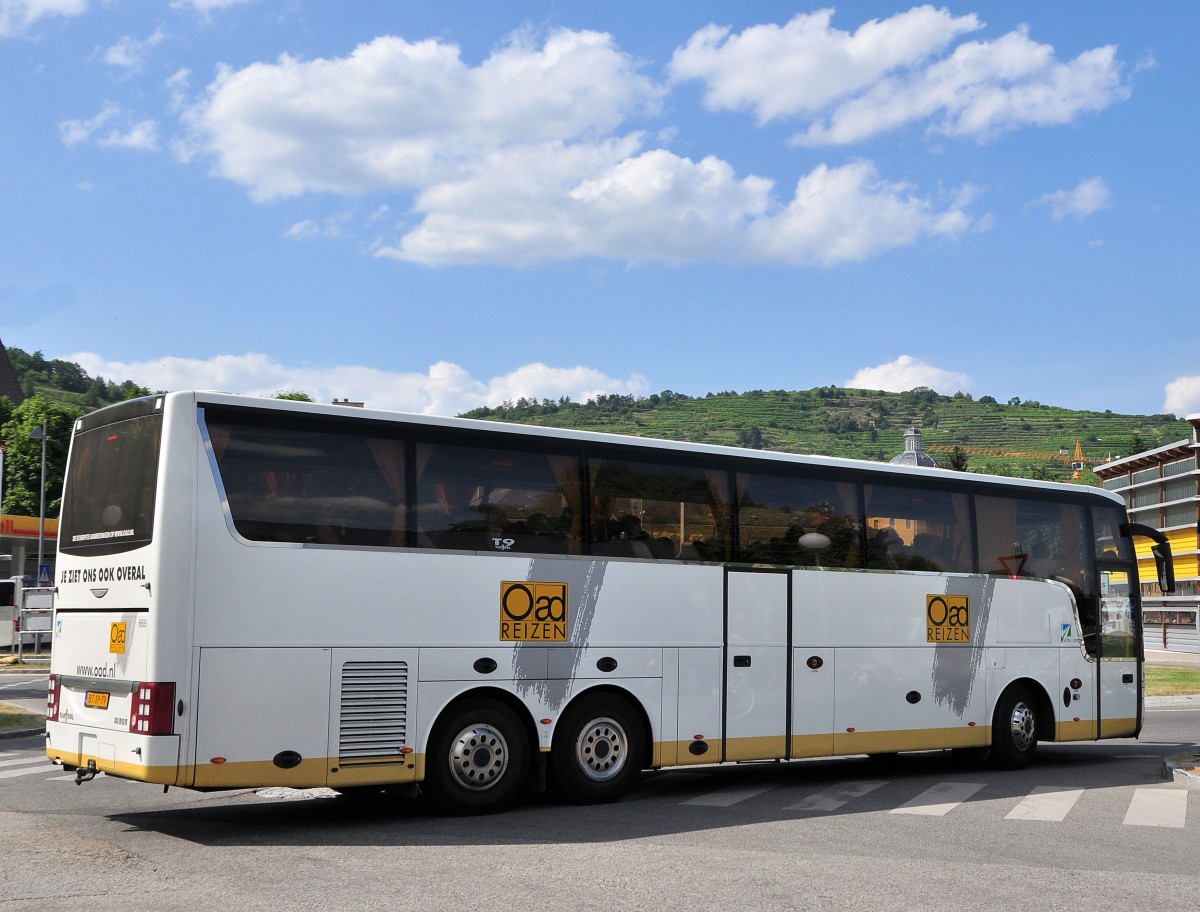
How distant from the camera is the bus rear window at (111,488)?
1030 centimetres

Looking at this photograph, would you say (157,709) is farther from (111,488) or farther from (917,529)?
(917,529)

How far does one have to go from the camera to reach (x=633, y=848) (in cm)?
965

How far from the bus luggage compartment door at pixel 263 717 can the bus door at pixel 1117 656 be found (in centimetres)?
1088

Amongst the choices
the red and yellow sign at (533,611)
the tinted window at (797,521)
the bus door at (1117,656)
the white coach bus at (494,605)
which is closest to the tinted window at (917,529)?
the white coach bus at (494,605)

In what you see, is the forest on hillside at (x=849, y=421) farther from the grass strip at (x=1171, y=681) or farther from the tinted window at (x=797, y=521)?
the tinted window at (x=797, y=521)

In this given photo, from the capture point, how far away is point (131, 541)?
10352 millimetres

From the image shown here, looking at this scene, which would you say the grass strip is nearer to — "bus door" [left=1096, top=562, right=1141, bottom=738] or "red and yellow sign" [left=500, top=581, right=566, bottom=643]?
"bus door" [left=1096, top=562, right=1141, bottom=738]

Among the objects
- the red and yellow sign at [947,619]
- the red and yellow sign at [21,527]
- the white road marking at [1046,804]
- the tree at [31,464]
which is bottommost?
the white road marking at [1046,804]

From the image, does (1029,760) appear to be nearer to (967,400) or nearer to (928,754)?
(928,754)

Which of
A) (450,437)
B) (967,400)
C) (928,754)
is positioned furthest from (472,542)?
(967,400)

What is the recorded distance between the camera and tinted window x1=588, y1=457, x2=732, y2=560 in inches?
493

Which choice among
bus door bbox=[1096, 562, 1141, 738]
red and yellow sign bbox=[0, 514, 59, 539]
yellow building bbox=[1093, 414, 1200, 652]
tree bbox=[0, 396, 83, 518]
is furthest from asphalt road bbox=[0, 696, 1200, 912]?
tree bbox=[0, 396, 83, 518]

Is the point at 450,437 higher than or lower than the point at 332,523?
higher

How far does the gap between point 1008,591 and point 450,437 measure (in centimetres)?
792
